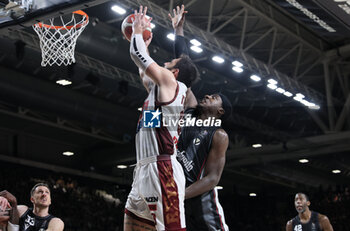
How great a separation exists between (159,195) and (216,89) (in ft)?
36.9

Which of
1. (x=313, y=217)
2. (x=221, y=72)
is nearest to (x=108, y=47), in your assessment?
(x=221, y=72)

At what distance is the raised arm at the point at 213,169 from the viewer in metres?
4.62

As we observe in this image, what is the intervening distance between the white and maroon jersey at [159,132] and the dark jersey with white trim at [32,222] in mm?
2563

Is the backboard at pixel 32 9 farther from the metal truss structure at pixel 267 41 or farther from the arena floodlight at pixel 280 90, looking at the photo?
the arena floodlight at pixel 280 90

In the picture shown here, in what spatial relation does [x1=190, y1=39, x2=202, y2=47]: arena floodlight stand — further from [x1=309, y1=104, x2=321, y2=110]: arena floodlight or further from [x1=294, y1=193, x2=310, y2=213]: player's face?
[x1=309, y1=104, x2=321, y2=110]: arena floodlight

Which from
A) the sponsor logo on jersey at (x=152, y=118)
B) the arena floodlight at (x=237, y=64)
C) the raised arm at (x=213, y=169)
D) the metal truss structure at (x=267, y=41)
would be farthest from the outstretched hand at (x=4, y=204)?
the arena floodlight at (x=237, y=64)

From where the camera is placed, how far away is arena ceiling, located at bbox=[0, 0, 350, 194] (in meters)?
12.0

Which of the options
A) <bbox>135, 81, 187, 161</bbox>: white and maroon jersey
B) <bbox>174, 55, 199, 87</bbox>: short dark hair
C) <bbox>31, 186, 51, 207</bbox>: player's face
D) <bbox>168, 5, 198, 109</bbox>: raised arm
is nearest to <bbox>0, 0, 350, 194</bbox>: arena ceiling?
Answer: <bbox>31, 186, 51, 207</bbox>: player's face

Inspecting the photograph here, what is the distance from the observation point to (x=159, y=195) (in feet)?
12.1

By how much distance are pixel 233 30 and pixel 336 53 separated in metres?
3.22

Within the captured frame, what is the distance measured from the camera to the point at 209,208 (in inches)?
187

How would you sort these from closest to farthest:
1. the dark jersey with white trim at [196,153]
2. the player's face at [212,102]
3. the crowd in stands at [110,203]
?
the dark jersey with white trim at [196,153]
the player's face at [212,102]
the crowd in stands at [110,203]

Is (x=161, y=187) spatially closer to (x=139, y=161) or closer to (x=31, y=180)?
(x=139, y=161)

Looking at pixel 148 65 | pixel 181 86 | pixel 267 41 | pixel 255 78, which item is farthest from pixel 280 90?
pixel 148 65
